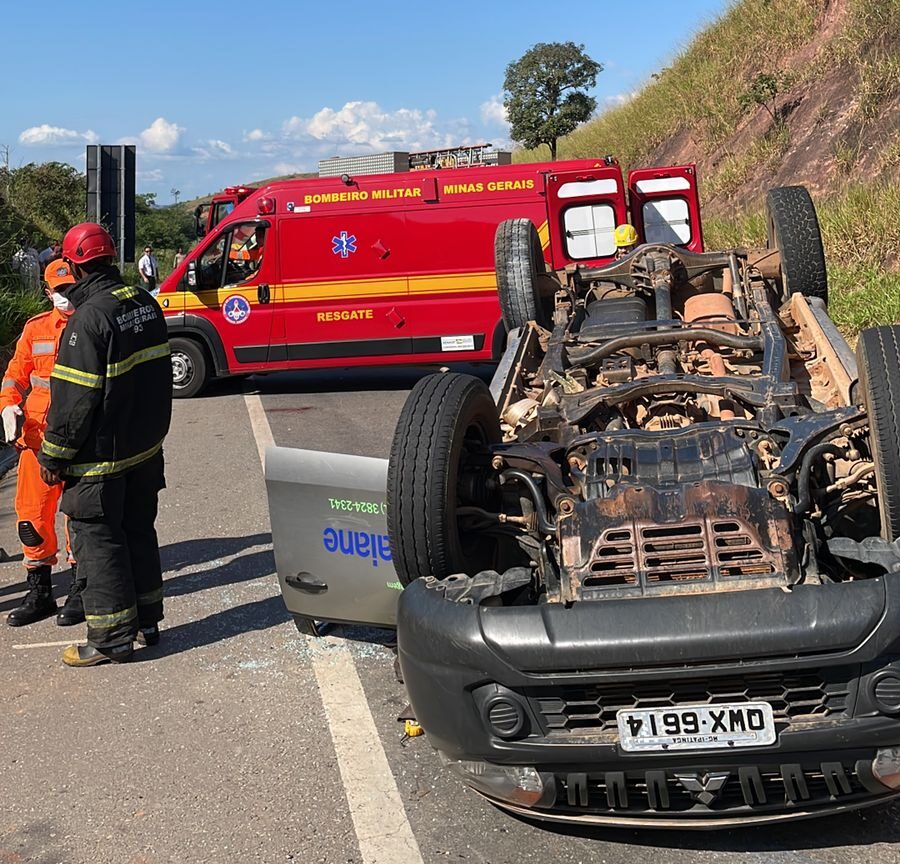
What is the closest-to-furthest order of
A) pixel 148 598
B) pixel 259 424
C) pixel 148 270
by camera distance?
pixel 148 598
pixel 259 424
pixel 148 270

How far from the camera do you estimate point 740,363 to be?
519 cm

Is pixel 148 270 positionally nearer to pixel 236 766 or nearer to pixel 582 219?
pixel 582 219

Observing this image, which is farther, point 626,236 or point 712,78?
point 712,78

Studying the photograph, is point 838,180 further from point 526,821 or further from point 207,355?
point 526,821

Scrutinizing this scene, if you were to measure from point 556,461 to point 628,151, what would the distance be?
22.3 meters

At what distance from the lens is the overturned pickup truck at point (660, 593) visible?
2906 mm

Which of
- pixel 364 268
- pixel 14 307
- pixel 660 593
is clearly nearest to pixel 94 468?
pixel 660 593

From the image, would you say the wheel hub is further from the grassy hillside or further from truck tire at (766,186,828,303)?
truck tire at (766,186,828,303)

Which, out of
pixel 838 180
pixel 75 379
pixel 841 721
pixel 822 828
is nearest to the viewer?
pixel 841 721

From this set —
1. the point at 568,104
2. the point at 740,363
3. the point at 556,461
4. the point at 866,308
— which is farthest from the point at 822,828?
the point at 568,104

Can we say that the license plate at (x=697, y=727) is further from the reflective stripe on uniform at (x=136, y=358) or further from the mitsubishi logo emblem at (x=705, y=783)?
the reflective stripe on uniform at (x=136, y=358)

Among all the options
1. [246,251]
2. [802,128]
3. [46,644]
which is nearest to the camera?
[46,644]

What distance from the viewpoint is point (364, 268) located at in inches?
456

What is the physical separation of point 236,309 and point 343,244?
1.40 metres
